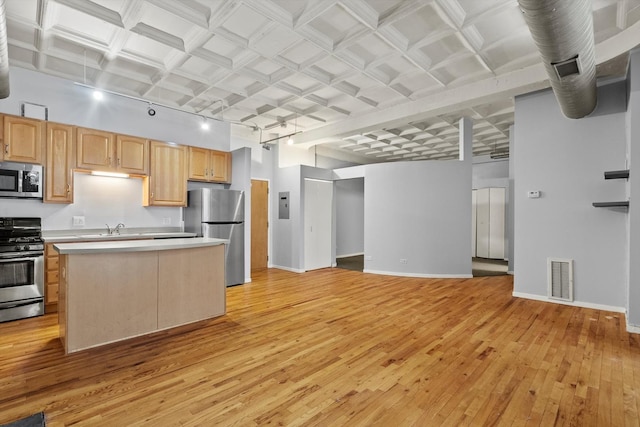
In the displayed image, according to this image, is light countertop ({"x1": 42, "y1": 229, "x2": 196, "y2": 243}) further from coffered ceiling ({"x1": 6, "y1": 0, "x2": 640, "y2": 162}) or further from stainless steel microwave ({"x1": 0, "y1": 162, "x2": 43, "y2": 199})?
coffered ceiling ({"x1": 6, "y1": 0, "x2": 640, "y2": 162})

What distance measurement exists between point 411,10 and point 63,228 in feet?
18.1

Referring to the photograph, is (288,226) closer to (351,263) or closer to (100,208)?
(351,263)

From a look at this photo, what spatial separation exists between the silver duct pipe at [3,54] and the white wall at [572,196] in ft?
20.1

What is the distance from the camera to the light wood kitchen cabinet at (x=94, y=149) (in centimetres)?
446

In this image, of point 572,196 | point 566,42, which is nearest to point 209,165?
point 566,42

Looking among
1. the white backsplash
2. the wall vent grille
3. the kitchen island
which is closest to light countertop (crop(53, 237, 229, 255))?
the kitchen island

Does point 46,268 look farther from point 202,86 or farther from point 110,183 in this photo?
point 202,86

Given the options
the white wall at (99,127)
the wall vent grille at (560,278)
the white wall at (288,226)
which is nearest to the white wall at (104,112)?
the white wall at (99,127)

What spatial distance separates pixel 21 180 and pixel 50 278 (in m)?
1.37

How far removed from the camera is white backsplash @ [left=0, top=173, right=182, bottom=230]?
14.2 ft

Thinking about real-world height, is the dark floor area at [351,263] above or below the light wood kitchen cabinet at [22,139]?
below

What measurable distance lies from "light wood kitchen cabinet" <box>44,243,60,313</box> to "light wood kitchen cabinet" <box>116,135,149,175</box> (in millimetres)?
1509

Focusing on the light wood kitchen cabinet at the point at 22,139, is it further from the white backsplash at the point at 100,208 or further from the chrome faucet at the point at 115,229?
the chrome faucet at the point at 115,229

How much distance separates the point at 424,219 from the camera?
6.32 m
